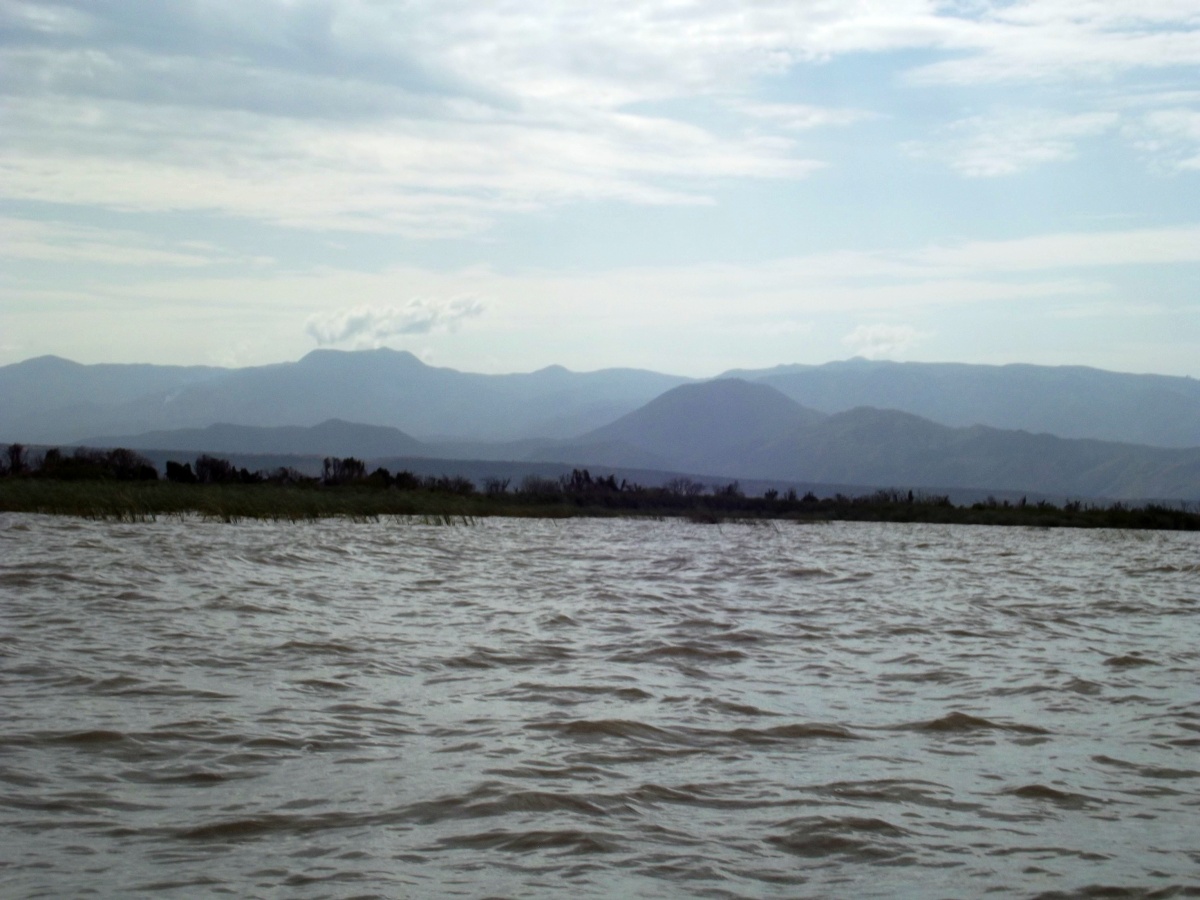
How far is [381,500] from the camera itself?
1409 inches

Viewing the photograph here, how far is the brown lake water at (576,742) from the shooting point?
5.09m

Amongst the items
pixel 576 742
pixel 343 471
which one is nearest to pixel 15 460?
pixel 343 471

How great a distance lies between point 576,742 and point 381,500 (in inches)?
1147

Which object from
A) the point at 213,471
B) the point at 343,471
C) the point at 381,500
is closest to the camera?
the point at 381,500

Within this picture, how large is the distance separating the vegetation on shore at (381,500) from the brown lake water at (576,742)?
13.8 metres

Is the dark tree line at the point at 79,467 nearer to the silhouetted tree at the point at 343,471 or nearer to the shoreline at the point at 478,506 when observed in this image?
the shoreline at the point at 478,506

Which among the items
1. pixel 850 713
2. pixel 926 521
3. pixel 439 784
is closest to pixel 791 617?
pixel 850 713

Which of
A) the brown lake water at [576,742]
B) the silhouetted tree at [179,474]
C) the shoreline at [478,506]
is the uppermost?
the silhouetted tree at [179,474]

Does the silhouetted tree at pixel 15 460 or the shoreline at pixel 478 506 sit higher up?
the silhouetted tree at pixel 15 460

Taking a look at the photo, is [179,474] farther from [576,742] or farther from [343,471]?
[576,742]

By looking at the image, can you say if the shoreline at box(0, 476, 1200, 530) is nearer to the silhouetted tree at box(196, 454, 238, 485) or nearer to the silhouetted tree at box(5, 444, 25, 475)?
the silhouetted tree at box(5, 444, 25, 475)

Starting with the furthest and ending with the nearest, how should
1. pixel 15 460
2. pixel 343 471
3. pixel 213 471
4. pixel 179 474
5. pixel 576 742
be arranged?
pixel 343 471, pixel 213 471, pixel 179 474, pixel 15 460, pixel 576 742

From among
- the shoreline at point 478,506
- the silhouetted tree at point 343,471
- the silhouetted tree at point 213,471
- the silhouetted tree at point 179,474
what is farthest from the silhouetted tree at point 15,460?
the silhouetted tree at point 343,471

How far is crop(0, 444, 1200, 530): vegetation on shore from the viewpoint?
96.1 feet
